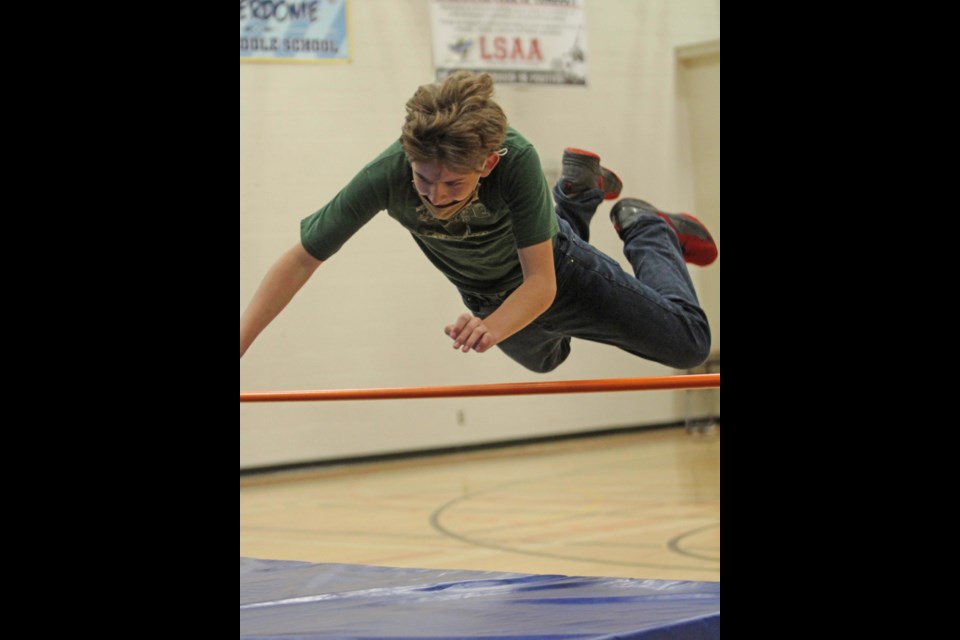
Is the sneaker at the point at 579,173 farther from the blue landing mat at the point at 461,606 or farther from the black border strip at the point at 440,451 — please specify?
the black border strip at the point at 440,451

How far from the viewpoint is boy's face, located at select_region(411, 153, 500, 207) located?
222cm

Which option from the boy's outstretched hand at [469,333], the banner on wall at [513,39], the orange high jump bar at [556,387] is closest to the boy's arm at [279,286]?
the orange high jump bar at [556,387]

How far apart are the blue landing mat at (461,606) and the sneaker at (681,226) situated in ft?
3.26

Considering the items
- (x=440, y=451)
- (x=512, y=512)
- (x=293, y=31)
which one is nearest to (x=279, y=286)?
(x=512, y=512)

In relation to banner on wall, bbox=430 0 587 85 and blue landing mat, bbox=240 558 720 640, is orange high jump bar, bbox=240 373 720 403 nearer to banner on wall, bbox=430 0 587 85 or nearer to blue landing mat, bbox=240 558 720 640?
blue landing mat, bbox=240 558 720 640

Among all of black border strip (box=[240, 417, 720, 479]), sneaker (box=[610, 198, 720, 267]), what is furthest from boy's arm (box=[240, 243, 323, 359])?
black border strip (box=[240, 417, 720, 479])

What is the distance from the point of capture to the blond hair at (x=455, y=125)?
217 cm

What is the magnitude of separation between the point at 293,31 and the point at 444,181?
3942 millimetres
